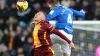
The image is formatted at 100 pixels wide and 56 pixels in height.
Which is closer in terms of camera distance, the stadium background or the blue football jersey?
the blue football jersey

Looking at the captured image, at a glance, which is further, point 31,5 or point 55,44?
point 31,5

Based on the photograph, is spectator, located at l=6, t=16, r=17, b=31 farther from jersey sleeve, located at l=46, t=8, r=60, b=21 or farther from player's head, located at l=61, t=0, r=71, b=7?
jersey sleeve, located at l=46, t=8, r=60, b=21

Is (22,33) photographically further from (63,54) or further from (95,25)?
(63,54)

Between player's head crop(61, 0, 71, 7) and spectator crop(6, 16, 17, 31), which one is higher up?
player's head crop(61, 0, 71, 7)

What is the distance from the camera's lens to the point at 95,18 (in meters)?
18.2

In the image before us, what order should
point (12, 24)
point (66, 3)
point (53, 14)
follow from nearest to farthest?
point (53, 14), point (12, 24), point (66, 3)

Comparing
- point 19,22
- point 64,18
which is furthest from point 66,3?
point 64,18

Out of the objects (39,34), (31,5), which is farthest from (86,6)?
(39,34)

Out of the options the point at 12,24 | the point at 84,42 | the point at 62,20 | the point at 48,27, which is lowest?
the point at 12,24

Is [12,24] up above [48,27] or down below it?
below

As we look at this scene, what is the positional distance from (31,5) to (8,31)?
3.90 ft

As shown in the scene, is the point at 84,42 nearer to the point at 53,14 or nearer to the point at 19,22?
the point at 53,14

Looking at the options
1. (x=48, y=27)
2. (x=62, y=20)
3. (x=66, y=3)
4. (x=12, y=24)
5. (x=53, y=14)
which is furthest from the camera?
(x=66, y=3)

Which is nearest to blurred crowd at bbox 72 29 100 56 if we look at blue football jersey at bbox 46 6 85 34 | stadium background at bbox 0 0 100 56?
blue football jersey at bbox 46 6 85 34
